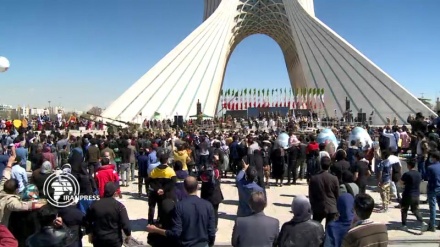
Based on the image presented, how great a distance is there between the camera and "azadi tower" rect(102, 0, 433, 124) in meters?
23.2

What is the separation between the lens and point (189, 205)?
3184 millimetres

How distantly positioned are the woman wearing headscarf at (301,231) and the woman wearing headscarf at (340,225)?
280mm

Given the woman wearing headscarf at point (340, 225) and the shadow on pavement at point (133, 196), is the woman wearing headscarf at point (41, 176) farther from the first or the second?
the woman wearing headscarf at point (340, 225)

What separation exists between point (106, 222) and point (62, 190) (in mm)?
1085

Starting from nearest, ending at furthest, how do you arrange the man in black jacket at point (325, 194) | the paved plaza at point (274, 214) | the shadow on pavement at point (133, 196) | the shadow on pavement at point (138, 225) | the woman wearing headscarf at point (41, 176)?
the man in black jacket at point (325, 194)
the woman wearing headscarf at point (41, 176)
the paved plaza at point (274, 214)
the shadow on pavement at point (138, 225)
the shadow on pavement at point (133, 196)

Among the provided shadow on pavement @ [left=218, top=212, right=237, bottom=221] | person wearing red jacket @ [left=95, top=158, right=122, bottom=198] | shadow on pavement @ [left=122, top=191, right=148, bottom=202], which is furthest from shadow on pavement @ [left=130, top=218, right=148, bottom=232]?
shadow on pavement @ [left=122, top=191, right=148, bottom=202]

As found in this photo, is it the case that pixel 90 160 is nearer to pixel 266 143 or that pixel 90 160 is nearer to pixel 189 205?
pixel 266 143

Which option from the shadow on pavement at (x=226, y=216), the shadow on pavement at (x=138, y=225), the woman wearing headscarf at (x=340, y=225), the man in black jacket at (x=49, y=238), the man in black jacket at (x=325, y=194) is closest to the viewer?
the man in black jacket at (x=49, y=238)

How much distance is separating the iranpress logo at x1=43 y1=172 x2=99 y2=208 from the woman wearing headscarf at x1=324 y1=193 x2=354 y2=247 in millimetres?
2248

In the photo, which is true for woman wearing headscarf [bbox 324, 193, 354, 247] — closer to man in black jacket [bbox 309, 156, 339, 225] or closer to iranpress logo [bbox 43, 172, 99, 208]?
man in black jacket [bbox 309, 156, 339, 225]

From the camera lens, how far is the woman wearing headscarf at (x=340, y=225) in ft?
10.3

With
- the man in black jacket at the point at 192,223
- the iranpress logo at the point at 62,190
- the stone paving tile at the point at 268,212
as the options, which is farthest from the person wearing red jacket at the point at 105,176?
the man in black jacket at the point at 192,223

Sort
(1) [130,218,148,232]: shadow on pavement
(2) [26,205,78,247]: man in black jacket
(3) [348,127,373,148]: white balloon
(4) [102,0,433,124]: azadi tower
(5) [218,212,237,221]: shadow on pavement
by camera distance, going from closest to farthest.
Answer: (2) [26,205,78,247]: man in black jacket
(1) [130,218,148,232]: shadow on pavement
(5) [218,212,237,221]: shadow on pavement
(3) [348,127,373,148]: white balloon
(4) [102,0,433,124]: azadi tower

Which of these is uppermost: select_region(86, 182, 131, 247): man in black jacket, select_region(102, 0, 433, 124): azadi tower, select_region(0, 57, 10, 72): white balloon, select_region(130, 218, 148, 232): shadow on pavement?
select_region(102, 0, 433, 124): azadi tower
